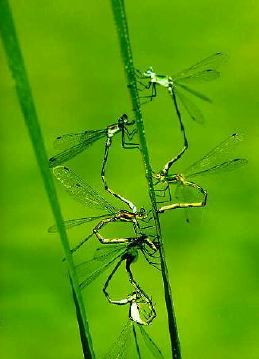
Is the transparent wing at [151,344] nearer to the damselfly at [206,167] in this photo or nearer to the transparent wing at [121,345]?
the transparent wing at [121,345]

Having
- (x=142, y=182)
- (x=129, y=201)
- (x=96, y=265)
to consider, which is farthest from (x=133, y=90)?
(x=142, y=182)

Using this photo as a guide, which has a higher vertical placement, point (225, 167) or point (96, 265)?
point (225, 167)

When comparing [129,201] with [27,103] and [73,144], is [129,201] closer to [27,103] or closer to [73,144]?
[73,144]

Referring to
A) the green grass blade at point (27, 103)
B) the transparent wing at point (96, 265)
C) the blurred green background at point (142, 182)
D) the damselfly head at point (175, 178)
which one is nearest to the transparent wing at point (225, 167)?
the damselfly head at point (175, 178)

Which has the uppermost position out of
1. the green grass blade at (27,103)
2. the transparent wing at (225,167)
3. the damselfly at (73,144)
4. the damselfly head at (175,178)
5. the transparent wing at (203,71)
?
the transparent wing at (203,71)

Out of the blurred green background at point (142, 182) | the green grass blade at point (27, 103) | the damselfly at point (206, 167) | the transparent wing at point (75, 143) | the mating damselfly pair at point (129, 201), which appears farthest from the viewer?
the blurred green background at point (142, 182)

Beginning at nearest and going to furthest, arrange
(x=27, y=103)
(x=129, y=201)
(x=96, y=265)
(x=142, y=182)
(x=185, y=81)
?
(x=27, y=103), (x=129, y=201), (x=96, y=265), (x=185, y=81), (x=142, y=182)

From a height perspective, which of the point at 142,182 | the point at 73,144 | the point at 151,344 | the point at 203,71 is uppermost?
the point at 142,182
